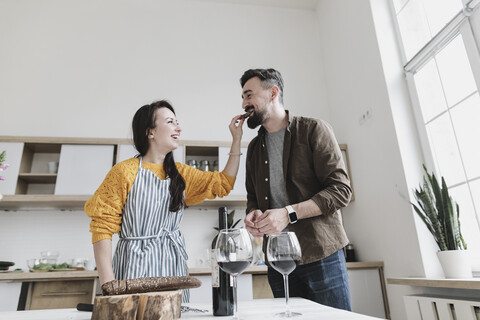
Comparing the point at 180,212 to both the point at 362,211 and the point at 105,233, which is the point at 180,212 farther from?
the point at 362,211

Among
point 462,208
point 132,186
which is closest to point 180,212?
point 132,186

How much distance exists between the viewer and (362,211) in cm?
298

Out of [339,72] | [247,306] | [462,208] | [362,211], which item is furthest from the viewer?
[339,72]

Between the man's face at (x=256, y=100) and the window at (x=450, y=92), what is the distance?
1355mm

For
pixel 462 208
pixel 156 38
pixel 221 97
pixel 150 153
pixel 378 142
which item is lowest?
pixel 462 208

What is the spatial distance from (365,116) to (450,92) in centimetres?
76

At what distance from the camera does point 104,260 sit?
1159 millimetres

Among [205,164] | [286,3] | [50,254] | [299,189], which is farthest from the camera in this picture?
[286,3]

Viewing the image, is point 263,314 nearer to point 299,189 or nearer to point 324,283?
point 324,283

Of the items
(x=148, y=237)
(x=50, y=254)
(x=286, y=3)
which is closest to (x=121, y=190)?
(x=148, y=237)

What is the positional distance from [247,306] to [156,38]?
370 centimetres

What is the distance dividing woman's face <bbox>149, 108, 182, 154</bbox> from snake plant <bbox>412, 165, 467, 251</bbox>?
4.83 ft

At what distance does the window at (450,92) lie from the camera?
6.66 feet

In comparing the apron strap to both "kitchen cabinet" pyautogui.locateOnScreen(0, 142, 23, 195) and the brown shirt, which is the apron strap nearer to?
the brown shirt
